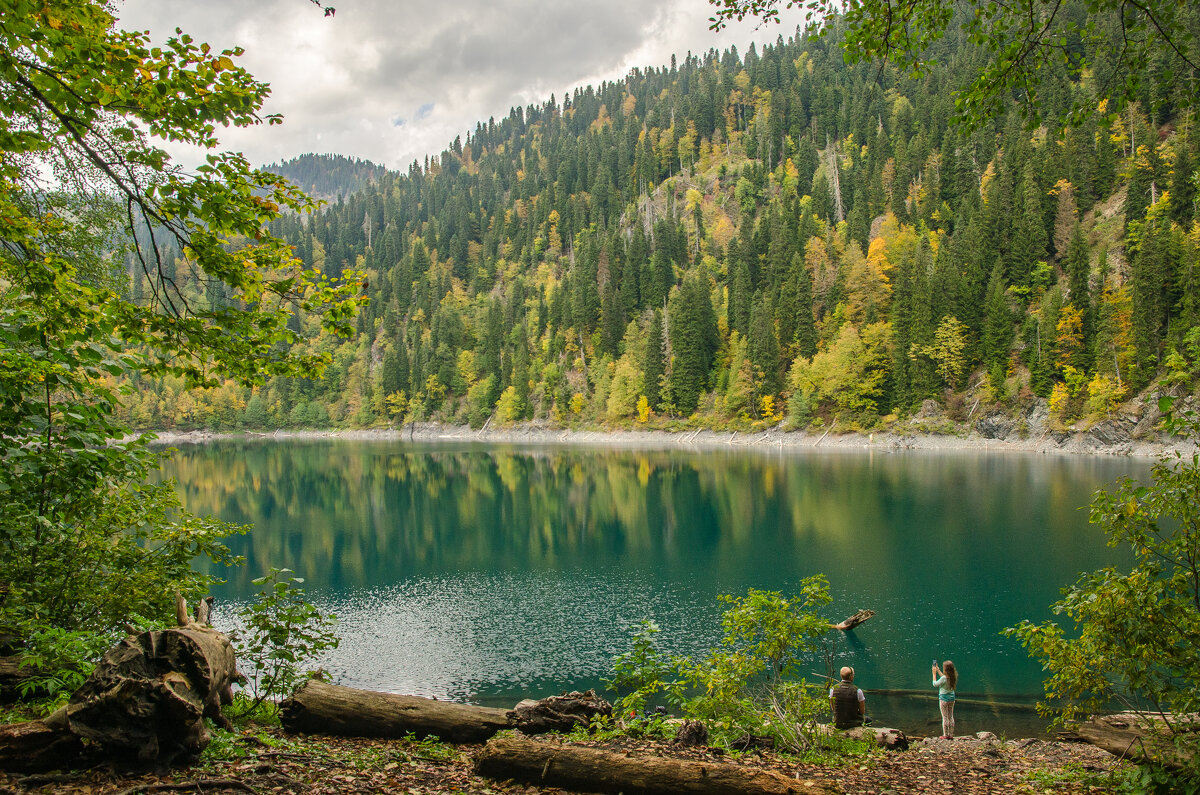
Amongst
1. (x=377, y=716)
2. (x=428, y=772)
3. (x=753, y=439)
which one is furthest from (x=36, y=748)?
(x=753, y=439)

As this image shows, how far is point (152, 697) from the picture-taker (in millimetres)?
4941

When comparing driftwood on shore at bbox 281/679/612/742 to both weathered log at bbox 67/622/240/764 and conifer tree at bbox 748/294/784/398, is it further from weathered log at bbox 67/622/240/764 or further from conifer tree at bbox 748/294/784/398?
conifer tree at bbox 748/294/784/398

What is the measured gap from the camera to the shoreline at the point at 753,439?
53.2m

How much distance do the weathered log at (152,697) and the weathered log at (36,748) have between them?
0.16 m

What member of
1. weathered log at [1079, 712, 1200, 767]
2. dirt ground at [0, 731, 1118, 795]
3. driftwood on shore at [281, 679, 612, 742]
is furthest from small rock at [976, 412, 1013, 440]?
driftwood on shore at [281, 679, 612, 742]

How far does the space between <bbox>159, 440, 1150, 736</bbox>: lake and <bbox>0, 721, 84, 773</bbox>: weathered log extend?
1093cm

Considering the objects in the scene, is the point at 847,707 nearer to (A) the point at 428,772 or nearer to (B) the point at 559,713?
(B) the point at 559,713

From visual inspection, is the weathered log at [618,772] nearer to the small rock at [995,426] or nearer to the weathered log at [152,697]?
the weathered log at [152,697]

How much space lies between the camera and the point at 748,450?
73250 millimetres

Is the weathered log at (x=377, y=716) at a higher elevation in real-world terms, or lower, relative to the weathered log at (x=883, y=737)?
higher

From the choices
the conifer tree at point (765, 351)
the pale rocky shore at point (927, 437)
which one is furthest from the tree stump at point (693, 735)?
the conifer tree at point (765, 351)

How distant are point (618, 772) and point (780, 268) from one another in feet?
311

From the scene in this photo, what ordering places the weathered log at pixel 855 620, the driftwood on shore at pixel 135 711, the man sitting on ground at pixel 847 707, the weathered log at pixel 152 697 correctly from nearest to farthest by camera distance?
the driftwood on shore at pixel 135 711, the weathered log at pixel 152 697, the man sitting on ground at pixel 847 707, the weathered log at pixel 855 620

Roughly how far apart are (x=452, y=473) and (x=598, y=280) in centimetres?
6512
